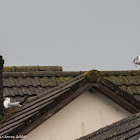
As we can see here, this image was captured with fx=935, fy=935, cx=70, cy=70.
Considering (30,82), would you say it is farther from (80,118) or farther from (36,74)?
(80,118)

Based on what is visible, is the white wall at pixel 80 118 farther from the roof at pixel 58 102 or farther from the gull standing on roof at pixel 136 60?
the gull standing on roof at pixel 136 60

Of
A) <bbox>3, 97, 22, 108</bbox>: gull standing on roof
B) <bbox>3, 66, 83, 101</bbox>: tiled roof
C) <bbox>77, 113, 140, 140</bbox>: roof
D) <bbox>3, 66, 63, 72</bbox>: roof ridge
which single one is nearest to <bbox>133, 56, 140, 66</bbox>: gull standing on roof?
<bbox>3, 66, 83, 101</bbox>: tiled roof

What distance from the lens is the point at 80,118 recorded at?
43.9 feet

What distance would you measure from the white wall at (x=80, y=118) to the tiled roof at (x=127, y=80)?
3057 millimetres

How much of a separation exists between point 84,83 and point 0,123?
1.58m

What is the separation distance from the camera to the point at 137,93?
55.2 ft

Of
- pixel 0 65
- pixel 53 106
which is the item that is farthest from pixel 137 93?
pixel 53 106

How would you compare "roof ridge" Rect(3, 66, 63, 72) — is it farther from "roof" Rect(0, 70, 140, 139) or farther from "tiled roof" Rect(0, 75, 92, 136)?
"tiled roof" Rect(0, 75, 92, 136)

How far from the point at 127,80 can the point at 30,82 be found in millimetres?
1878

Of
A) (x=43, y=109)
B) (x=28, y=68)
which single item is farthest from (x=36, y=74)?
(x=43, y=109)

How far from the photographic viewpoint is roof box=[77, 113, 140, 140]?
32.8 feet

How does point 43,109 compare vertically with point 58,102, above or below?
below

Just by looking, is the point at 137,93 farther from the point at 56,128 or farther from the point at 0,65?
the point at 56,128

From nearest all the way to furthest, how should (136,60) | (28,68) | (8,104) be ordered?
(8,104) < (136,60) < (28,68)
